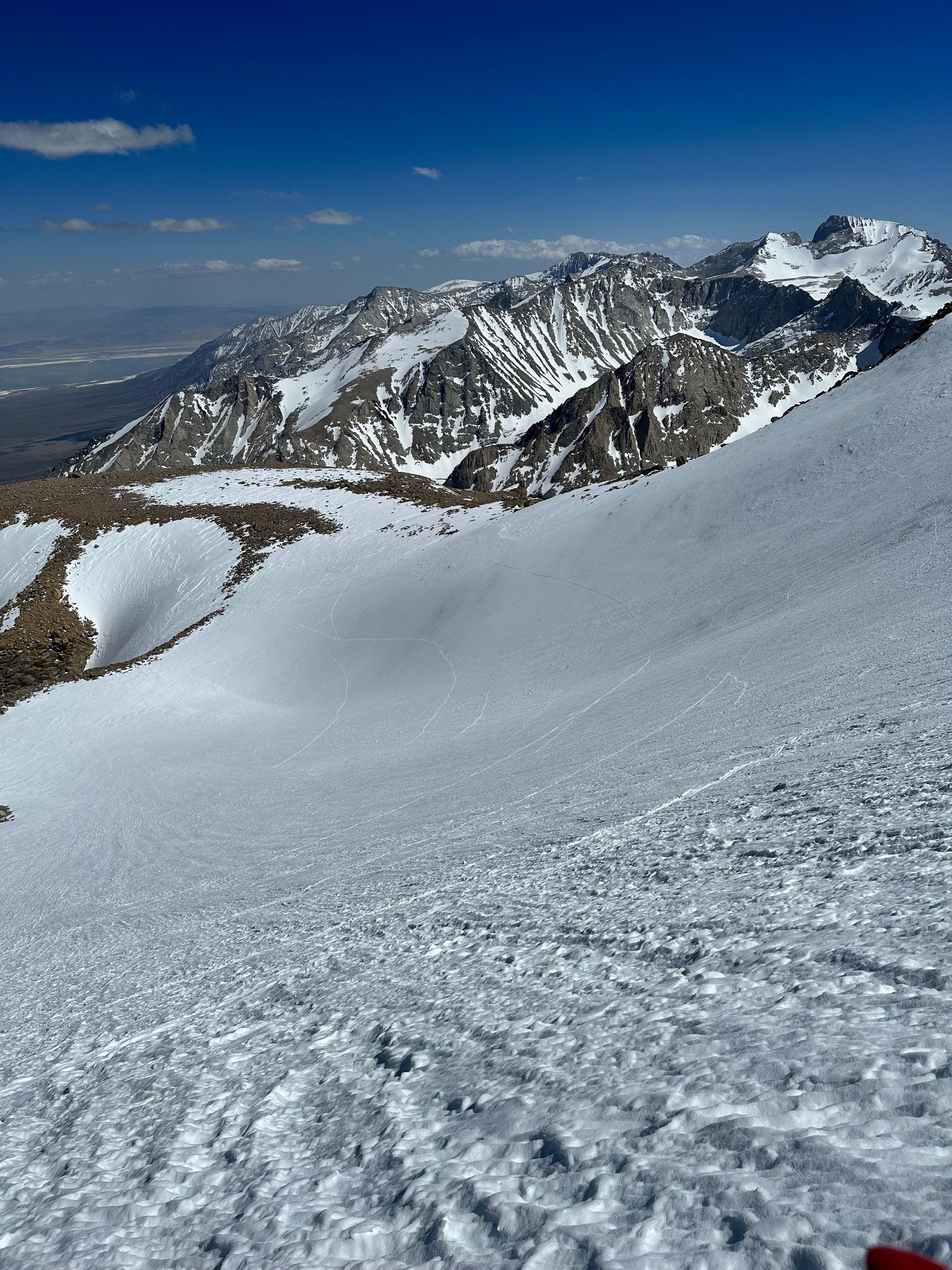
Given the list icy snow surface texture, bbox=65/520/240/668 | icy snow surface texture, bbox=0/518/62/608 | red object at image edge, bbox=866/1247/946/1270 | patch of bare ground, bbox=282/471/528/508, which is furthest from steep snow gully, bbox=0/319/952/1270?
icy snow surface texture, bbox=0/518/62/608

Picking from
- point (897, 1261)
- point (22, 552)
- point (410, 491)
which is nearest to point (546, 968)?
point (897, 1261)

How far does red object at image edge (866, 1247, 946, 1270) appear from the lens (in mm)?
2311

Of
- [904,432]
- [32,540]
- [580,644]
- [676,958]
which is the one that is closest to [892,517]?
[904,432]

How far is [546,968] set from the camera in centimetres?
568

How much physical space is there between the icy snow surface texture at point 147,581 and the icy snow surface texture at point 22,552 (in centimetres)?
230

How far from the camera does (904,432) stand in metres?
21.3

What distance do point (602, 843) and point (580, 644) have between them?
13.1 m

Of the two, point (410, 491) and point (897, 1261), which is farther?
point (410, 491)

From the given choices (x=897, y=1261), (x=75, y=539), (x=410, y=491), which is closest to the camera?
(x=897, y=1261)

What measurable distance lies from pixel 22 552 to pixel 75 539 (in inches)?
118

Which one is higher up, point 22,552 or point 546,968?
point 22,552

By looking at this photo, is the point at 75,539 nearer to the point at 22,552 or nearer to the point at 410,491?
the point at 22,552

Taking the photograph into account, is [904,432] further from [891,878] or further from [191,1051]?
[191,1051]

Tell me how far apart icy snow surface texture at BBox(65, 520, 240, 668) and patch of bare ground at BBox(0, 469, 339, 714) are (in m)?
0.61
